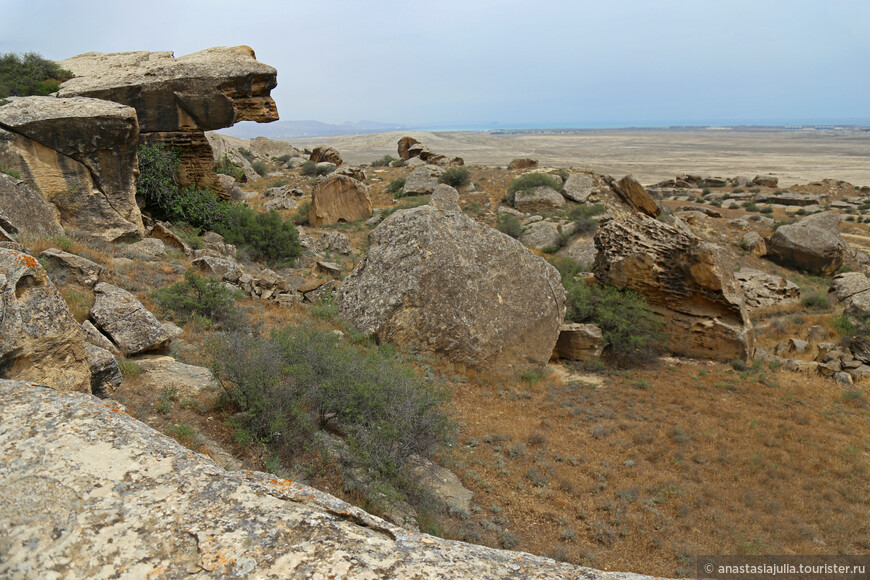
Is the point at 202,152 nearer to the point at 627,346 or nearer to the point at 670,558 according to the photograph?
the point at 627,346

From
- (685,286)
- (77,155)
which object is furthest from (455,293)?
(77,155)

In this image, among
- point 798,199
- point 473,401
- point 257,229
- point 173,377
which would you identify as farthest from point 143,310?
point 798,199

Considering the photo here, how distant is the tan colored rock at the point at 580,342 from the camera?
39.4ft

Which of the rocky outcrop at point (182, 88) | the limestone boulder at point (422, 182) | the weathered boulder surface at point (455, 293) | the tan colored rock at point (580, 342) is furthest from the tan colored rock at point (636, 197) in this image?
the rocky outcrop at point (182, 88)

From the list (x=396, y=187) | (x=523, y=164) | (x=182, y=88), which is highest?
(x=182, y=88)

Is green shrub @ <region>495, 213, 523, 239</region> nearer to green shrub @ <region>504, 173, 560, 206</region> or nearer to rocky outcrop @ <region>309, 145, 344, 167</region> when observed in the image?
green shrub @ <region>504, 173, 560, 206</region>

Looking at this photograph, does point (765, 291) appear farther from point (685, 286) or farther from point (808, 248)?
point (685, 286)

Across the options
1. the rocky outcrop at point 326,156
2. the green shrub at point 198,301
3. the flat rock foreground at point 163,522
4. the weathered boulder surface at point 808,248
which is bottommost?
the weathered boulder surface at point 808,248

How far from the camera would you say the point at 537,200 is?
26328mm

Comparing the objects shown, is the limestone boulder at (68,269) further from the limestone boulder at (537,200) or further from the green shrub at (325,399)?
the limestone boulder at (537,200)

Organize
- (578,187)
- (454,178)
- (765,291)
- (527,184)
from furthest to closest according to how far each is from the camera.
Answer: (454,178) → (578,187) → (527,184) → (765,291)

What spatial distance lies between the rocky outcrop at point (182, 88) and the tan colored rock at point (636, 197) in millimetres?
19824

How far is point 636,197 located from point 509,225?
8.81 meters

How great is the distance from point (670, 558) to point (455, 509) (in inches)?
94.2
